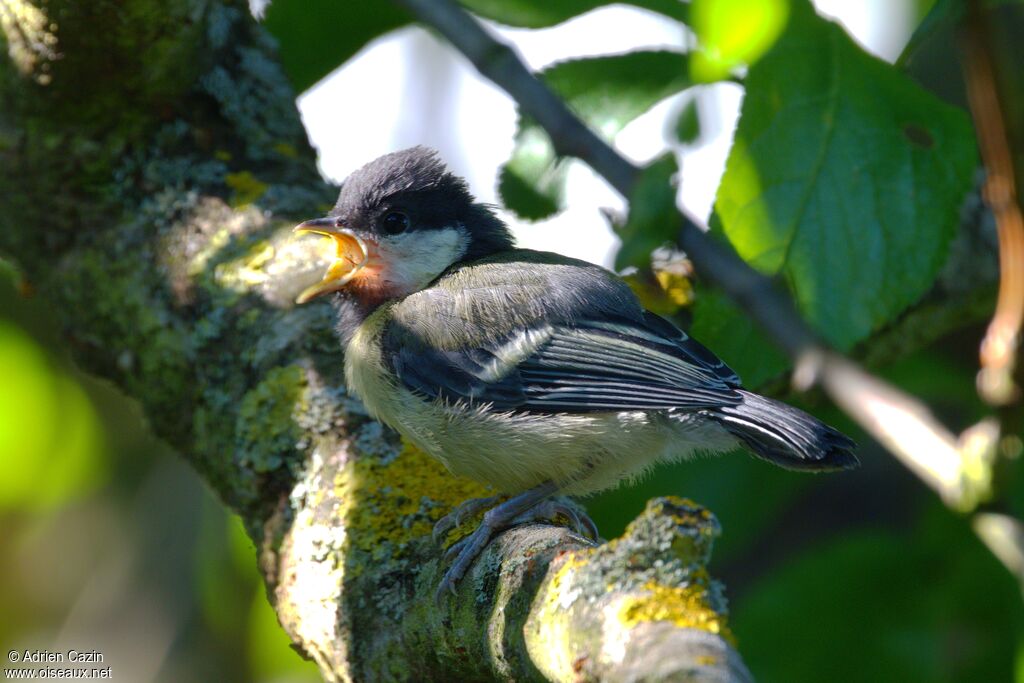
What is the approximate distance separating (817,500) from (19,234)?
2985mm

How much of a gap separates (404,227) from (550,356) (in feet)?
2.32

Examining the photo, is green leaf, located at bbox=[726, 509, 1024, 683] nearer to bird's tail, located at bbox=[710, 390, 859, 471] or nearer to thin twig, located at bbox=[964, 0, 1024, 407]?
bird's tail, located at bbox=[710, 390, 859, 471]

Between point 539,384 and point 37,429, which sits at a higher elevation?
point 539,384

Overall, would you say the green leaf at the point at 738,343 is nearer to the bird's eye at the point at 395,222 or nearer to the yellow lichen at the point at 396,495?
the yellow lichen at the point at 396,495

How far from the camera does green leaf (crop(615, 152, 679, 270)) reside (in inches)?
48.5

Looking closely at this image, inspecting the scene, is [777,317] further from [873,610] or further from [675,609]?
[873,610]

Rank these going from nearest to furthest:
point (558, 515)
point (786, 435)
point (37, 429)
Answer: point (786, 435) < point (558, 515) < point (37, 429)

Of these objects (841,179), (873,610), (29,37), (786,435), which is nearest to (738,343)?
(786,435)

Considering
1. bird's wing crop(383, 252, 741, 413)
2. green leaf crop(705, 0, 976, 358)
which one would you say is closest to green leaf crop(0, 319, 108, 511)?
bird's wing crop(383, 252, 741, 413)

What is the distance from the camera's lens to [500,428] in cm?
237

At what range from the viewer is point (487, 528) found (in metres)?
1.99

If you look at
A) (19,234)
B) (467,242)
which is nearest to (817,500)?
(467,242)

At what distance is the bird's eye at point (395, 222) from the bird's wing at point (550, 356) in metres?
0.43

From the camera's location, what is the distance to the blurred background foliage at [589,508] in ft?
7.22
